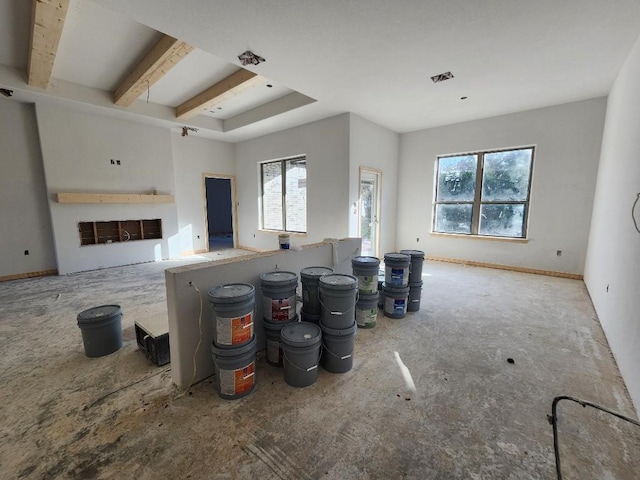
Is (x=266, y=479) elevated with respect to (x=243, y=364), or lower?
lower

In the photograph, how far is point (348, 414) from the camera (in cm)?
177

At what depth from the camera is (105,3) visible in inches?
89.7

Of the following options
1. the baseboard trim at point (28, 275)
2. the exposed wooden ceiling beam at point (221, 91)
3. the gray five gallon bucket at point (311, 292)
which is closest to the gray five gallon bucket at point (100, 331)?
the gray five gallon bucket at point (311, 292)

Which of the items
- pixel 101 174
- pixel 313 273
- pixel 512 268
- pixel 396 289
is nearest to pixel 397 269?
pixel 396 289

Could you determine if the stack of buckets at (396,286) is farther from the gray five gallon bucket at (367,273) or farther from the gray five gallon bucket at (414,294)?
the gray five gallon bucket at (367,273)

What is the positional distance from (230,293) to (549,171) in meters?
5.98

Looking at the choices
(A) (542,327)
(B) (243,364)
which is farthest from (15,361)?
(A) (542,327)

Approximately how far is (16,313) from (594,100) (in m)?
9.16

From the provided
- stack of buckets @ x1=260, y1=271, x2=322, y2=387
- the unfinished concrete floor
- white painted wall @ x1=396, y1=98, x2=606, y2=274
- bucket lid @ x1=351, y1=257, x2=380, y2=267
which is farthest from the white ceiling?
the unfinished concrete floor

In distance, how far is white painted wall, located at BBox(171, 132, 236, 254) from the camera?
22.3 feet

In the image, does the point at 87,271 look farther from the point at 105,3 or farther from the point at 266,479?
the point at 266,479

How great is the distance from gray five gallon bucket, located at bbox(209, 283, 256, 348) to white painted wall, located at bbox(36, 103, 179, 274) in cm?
534

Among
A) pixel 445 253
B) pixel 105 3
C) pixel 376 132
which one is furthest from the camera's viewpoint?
pixel 445 253

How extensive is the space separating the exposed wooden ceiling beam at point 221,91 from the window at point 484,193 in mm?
4476
